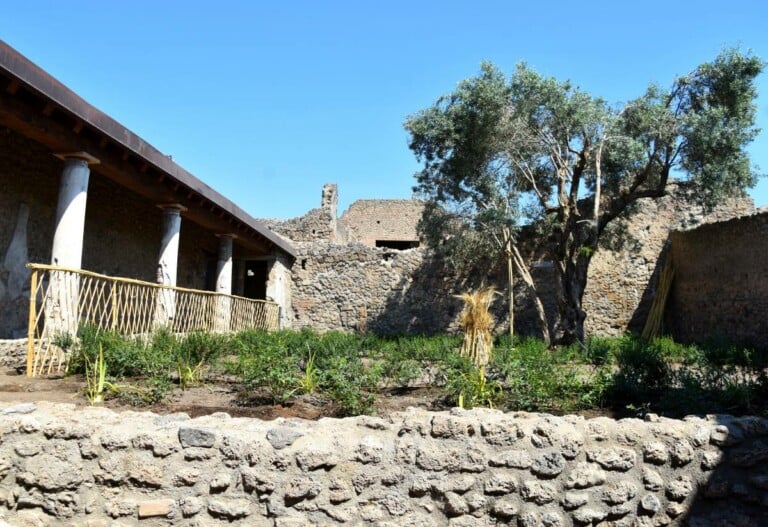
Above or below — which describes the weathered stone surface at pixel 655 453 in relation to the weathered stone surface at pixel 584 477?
above

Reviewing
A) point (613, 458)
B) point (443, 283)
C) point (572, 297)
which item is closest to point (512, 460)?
point (613, 458)

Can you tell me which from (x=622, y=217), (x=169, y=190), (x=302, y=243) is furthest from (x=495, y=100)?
(x=302, y=243)

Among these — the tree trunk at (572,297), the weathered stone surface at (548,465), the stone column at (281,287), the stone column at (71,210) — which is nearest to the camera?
the weathered stone surface at (548,465)

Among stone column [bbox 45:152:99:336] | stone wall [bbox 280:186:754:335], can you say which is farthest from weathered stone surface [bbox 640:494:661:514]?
stone wall [bbox 280:186:754:335]

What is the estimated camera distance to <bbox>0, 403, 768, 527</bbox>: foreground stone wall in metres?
3.16

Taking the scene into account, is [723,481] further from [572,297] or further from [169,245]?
[169,245]

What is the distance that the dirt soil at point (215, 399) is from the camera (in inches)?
175

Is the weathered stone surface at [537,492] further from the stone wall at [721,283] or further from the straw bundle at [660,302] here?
the straw bundle at [660,302]

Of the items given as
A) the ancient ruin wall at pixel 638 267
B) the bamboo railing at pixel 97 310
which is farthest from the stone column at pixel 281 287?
the ancient ruin wall at pixel 638 267

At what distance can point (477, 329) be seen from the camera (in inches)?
263

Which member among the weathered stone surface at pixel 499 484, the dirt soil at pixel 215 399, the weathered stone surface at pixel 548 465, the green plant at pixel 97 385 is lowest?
the weathered stone surface at pixel 499 484

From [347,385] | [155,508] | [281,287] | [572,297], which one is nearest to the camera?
[155,508]

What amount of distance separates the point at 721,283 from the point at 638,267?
9.07ft

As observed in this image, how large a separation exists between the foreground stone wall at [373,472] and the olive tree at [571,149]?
7830 mm
